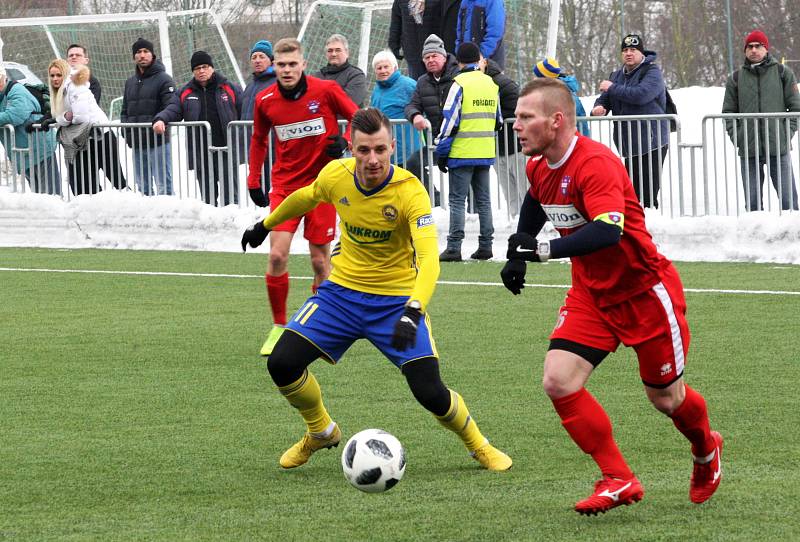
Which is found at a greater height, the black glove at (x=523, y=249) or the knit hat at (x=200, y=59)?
the knit hat at (x=200, y=59)

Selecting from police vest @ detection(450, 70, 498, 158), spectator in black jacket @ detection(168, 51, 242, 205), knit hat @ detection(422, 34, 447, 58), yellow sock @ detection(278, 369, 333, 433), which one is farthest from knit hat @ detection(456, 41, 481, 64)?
yellow sock @ detection(278, 369, 333, 433)

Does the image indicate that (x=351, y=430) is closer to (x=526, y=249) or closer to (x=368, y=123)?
(x=368, y=123)

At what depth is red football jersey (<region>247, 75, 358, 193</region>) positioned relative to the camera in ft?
31.4

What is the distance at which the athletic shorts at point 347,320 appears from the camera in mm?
5977

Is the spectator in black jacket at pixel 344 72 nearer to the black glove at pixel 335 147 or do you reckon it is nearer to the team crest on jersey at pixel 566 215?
the black glove at pixel 335 147

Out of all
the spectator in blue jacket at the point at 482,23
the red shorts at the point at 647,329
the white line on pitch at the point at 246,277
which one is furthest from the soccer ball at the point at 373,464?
the spectator in blue jacket at the point at 482,23

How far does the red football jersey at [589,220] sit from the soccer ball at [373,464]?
970 mm

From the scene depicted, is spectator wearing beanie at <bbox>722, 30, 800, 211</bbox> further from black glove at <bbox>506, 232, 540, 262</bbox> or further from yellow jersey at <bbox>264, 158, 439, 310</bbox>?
black glove at <bbox>506, 232, 540, 262</bbox>

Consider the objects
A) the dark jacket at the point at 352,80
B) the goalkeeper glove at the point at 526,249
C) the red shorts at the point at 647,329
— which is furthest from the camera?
the dark jacket at the point at 352,80

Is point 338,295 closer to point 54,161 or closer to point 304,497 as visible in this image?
point 304,497

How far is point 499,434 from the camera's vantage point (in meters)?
6.46

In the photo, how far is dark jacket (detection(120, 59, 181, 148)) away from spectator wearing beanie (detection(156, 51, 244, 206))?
0.70 ft

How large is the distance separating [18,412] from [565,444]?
286 centimetres

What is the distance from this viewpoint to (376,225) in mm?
6094
